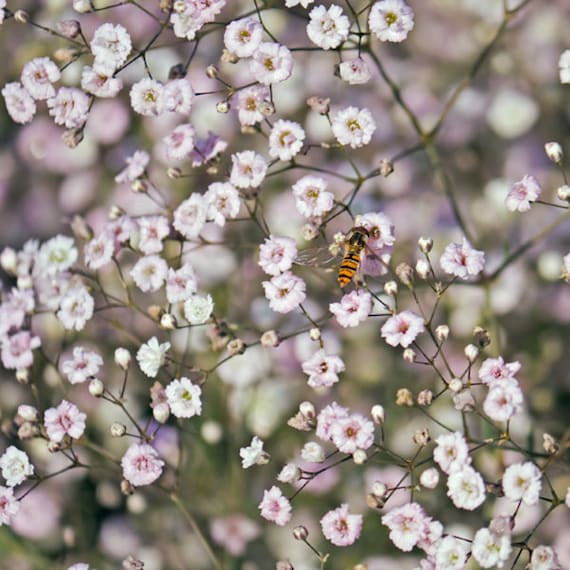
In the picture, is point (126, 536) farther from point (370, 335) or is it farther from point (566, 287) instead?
point (566, 287)

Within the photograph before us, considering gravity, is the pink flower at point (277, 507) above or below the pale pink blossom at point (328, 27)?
below

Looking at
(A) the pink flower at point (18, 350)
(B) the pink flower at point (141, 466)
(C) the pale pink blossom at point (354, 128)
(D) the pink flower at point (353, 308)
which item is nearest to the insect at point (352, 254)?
(D) the pink flower at point (353, 308)

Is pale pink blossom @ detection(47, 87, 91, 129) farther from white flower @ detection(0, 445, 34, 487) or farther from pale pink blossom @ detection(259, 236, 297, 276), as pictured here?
white flower @ detection(0, 445, 34, 487)

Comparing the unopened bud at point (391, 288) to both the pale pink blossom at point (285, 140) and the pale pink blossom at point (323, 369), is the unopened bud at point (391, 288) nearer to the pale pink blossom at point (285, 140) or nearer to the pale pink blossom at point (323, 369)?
the pale pink blossom at point (323, 369)

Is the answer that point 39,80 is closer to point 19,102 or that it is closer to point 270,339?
point 19,102

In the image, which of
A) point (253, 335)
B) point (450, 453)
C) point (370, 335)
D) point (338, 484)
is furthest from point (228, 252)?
point (450, 453)
